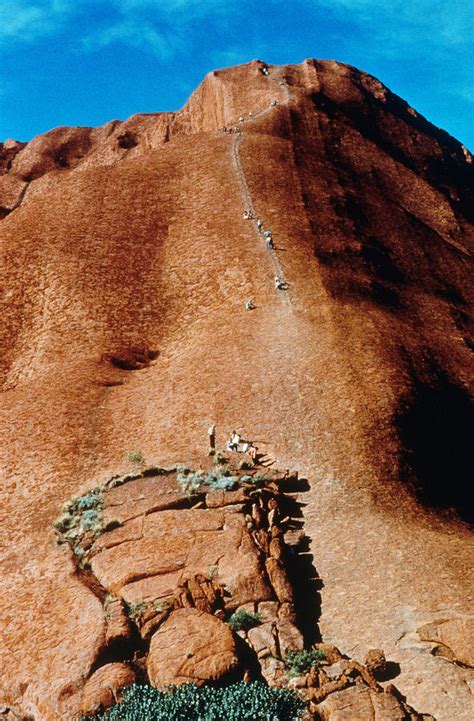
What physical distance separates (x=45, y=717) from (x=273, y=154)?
49322 mm

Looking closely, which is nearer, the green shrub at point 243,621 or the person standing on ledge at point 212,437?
the green shrub at point 243,621

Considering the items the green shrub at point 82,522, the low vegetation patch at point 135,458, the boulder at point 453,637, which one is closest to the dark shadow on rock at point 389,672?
the boulder at point 453,637

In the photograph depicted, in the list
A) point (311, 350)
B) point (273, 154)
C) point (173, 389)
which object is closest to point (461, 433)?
point (311, 350)

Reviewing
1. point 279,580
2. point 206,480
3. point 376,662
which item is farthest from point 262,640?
point 206,480

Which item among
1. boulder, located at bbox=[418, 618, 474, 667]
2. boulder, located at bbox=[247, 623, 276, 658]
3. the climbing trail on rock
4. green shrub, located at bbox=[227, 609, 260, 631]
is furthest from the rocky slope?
green shrub, located at bbox=[227, 609, 260, 631]

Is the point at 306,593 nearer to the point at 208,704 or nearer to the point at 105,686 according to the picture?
the point at 208,704

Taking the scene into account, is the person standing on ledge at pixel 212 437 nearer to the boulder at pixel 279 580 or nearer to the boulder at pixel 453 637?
the boulder at pixel 279 580

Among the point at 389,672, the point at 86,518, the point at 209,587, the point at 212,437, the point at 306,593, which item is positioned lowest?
the point at 389,672

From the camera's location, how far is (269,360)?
33.8 m

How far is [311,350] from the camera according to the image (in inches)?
1348

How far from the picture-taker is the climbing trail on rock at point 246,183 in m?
42.3

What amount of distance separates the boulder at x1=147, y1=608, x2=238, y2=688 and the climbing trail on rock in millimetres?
24134

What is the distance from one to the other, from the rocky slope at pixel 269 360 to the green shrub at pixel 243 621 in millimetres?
2476

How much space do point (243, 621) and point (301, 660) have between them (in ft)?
6.56
